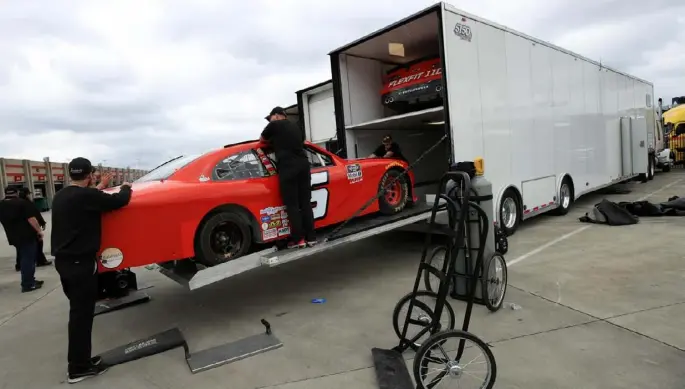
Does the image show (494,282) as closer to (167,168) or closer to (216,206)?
(216,206)

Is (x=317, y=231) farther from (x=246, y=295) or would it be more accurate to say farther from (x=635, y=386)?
(x=635, y=386)

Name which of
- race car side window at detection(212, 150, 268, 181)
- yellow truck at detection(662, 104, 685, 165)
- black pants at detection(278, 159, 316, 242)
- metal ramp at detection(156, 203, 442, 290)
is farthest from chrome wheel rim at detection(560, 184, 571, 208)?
yellow truck at detection(662, 104, 685, 165)

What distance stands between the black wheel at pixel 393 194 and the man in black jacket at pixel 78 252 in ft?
11.5

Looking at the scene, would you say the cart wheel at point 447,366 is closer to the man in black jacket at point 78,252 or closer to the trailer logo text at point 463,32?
the man in black jacket at point 78,252

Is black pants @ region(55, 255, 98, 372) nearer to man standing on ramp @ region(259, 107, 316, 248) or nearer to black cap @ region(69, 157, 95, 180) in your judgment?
black cap @ region(69, 157, 95, 180)

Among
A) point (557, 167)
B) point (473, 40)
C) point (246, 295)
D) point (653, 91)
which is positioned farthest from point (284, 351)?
point (653, 91)

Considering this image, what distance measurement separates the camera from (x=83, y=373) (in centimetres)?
350

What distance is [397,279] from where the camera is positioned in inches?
224

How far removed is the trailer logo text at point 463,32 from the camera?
231 inches

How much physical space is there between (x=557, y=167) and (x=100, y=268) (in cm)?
801

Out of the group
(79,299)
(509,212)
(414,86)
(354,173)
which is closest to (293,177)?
(354,173)

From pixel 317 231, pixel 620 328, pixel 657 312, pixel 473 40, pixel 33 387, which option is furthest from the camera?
pixel 473 40

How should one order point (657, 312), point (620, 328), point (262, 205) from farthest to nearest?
point (262, 205) → point (657, 312) → point (620, 328)

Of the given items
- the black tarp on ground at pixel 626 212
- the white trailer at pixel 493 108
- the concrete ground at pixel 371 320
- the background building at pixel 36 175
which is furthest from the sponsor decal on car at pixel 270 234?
the background building at pixel 36 175
